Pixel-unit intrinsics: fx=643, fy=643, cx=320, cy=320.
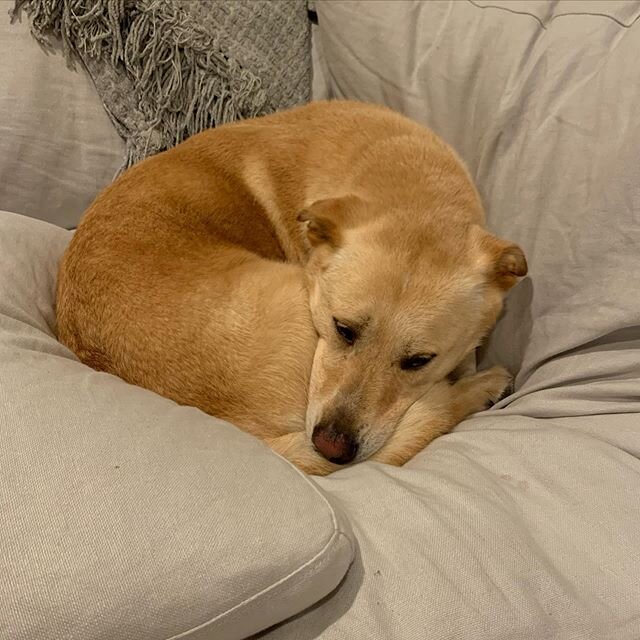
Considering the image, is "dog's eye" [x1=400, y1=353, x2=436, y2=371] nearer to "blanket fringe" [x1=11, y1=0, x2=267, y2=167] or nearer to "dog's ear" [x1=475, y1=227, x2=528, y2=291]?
"dog's ear" [x1=475, y1=227, x2=528, y2=291]

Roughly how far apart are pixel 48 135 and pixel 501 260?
1.20 meters

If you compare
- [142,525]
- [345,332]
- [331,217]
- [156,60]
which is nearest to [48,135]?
[156,60]

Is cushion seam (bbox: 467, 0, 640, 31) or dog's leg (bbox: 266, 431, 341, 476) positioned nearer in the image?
dog's leg (bbox: 266, 431, 341, 476)

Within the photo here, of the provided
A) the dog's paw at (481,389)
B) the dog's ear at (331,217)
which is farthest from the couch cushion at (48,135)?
the dog's paw at (481,389)

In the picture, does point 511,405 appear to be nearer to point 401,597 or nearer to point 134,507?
point 401,597

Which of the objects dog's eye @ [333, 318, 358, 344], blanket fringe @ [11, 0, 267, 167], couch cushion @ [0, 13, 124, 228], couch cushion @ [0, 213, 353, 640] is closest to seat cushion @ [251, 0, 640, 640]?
couch cushion @ [0, 213, 353, 640]

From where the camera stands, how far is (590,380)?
1.33 metres

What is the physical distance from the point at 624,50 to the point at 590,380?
0.74 metres

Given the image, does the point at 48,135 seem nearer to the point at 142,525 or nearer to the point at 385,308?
the point at 385,308

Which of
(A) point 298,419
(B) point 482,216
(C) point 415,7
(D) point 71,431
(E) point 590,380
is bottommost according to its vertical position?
(A) point 298,419

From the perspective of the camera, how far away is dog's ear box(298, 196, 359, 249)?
142 centimetres

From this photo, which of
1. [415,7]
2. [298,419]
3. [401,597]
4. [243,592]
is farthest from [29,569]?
[415,7]

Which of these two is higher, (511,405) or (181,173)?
(181,173)

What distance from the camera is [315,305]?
4.73 ft
